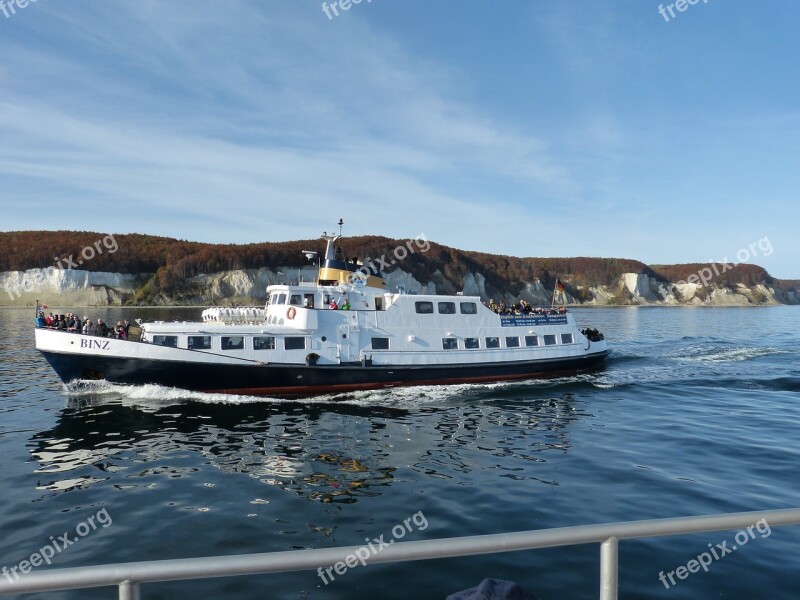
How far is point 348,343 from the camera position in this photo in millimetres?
26984

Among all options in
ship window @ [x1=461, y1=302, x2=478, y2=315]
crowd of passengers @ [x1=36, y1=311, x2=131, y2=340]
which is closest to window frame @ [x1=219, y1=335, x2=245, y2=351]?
crowd of passengers @ [x1=36, y1=311, x2=131, y2=340]

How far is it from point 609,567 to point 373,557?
137cm

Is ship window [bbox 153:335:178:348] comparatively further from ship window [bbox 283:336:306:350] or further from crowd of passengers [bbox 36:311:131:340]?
ship window [bbox 283:336:306:350]

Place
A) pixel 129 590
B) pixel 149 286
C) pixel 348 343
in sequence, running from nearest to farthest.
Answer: pixel 129 590, pixel 348 343, pixel 149 286

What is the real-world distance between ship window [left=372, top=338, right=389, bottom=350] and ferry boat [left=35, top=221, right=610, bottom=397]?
0.17ft

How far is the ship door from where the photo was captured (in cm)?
2686

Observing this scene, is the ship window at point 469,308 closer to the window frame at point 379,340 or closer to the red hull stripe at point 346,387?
the red hull stripe at point 346,387

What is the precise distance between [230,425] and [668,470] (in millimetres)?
15273

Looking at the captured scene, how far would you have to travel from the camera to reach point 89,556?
10656mm

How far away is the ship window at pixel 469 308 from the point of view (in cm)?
2970

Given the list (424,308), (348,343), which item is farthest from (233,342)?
(424,308)

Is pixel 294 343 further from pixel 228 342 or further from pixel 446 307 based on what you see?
pixel 446 307

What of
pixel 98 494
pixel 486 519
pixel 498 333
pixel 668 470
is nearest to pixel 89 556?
pixel 98 494

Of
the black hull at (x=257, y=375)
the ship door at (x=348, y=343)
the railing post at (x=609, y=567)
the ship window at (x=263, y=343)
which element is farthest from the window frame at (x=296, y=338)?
the railing post at (x=609, y=567)
